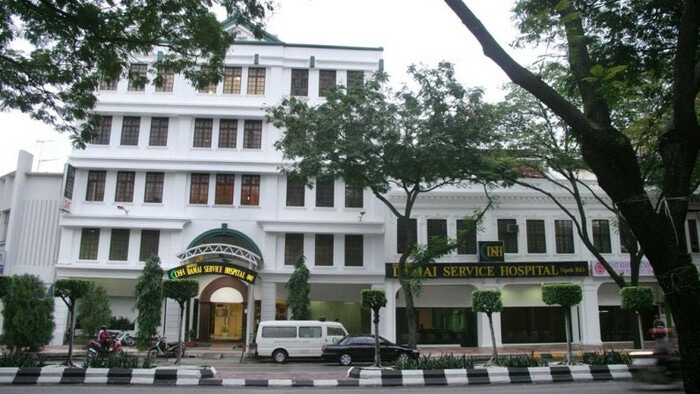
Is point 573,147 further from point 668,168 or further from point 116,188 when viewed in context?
point 116,188

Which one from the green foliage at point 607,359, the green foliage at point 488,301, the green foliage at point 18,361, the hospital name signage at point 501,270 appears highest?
the hospital name signage at point 501,270

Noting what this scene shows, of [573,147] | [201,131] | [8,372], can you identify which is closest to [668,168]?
[8,372]

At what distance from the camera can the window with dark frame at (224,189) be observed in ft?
97.1

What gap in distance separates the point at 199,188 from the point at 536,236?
18804mm

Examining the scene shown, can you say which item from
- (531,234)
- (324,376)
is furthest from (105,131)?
(531,234)

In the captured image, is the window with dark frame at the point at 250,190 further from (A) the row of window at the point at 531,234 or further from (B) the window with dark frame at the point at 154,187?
(A) the row of window at the point at 531,234

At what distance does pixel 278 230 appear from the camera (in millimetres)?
28688

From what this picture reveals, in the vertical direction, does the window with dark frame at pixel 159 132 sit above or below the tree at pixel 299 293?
above

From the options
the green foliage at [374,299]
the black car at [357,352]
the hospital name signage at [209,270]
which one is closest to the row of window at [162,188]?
the hospital name signage at [209,270]

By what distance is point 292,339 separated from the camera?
76.7 feet

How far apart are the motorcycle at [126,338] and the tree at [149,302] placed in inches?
71.2

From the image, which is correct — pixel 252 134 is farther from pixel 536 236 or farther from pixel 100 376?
pixel 100 376

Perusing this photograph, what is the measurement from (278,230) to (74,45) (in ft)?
59.1

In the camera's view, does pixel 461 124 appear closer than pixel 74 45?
No
